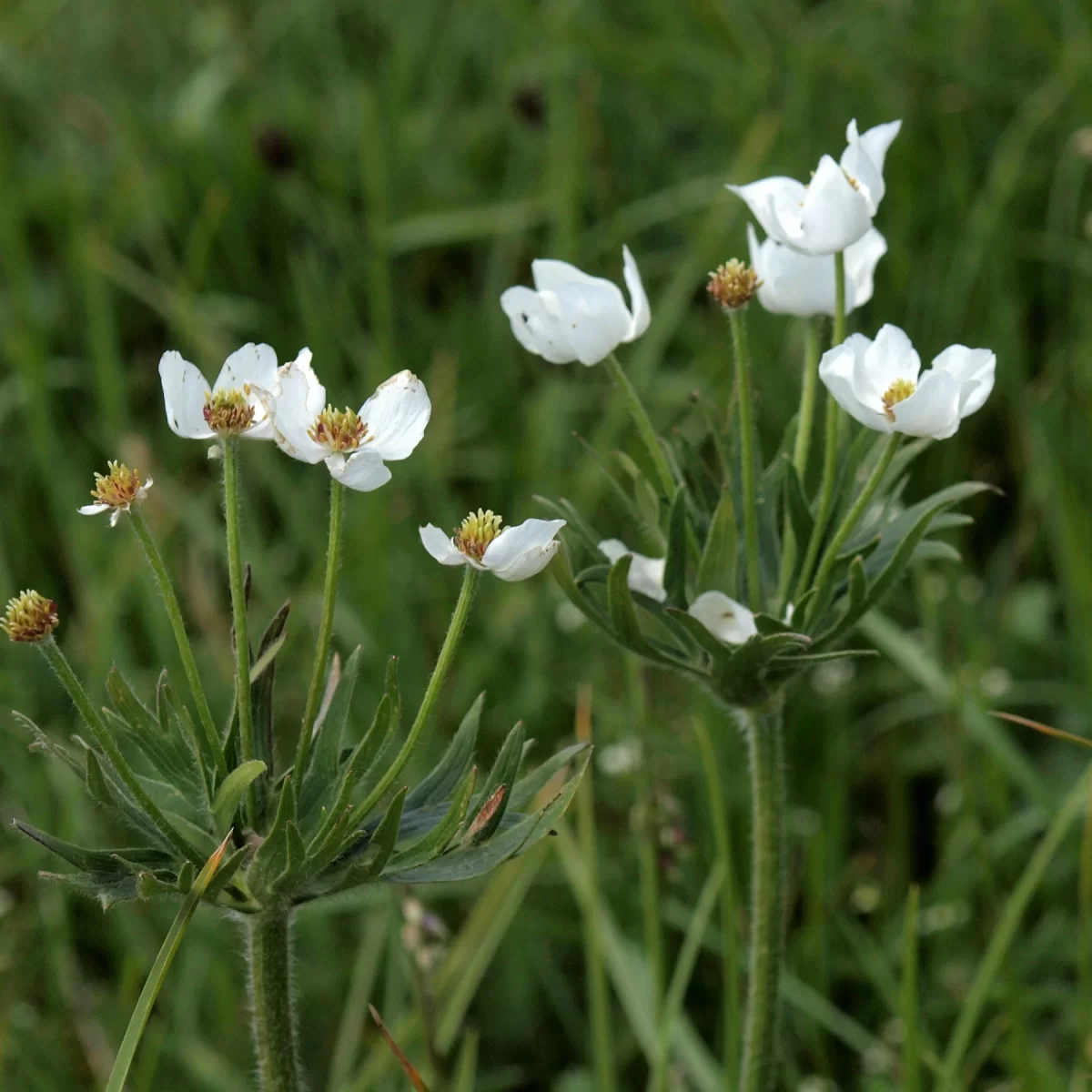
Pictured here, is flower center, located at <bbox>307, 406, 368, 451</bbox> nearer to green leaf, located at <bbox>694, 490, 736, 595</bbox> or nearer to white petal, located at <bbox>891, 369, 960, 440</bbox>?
green leaf, located at <bbox>694, 490, 736, 595</bbox>

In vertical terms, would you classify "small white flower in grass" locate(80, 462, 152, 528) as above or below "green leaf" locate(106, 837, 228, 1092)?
above

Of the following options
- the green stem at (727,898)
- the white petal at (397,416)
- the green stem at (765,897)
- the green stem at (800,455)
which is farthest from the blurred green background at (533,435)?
the white petal at (397,416)

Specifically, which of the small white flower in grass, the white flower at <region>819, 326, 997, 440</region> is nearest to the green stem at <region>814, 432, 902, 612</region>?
the white flower at <region>819, 326, 997, 440</region>

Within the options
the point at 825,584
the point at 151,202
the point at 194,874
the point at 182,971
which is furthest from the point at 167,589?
the point at 151,202

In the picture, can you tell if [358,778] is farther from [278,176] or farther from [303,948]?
[278,176]

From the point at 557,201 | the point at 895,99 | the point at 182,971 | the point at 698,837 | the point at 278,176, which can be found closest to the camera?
the point at 182,971

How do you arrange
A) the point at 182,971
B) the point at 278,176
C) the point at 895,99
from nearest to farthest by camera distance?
the point at 182,971
the point at 895,99
the point at 278,176

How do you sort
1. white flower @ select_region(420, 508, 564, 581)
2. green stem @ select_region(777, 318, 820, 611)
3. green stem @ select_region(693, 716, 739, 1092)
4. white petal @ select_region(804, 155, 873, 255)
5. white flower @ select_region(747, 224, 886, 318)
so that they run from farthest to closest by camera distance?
1. green stem @ select_region(693, 716, 739, 1092)
2. white flower @ select_region(747, 224, 886, 318)
3. green stem @ select_region(777, 318, 820, 611)
4. white petal @ select_region(804, 155, 873, 255)
5. white flower @ select_region(420, 508, 564, 581)
